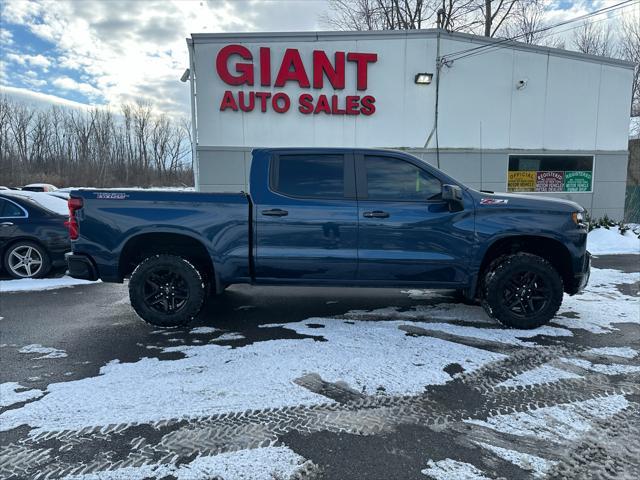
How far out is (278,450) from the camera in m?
2.48

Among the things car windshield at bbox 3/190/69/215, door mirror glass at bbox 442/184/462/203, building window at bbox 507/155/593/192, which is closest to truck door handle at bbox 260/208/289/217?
door mirror glass at bbox 442/184/462/203

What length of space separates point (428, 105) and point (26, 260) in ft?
34.9

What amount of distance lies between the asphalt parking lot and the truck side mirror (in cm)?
137

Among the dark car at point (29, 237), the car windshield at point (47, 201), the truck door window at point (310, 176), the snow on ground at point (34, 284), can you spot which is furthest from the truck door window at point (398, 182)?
the car windshield at point (47, 201)

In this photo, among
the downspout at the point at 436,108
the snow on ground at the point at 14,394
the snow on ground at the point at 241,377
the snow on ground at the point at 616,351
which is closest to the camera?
the snow on ground at the point at 241,377

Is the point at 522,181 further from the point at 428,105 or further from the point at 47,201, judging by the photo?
the point at 47,201

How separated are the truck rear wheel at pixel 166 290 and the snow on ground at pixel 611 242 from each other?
979 cm

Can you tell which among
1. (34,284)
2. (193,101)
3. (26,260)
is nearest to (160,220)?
(34,284)

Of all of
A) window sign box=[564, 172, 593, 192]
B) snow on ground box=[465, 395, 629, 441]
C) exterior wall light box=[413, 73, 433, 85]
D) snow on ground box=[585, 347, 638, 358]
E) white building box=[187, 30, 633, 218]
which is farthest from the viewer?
window sign box=[564, 172, 593, 192]

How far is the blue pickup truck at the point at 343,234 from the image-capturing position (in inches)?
175

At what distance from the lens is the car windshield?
24.0ft

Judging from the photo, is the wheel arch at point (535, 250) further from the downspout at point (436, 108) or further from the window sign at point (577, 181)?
the window sign at point (577, 181)

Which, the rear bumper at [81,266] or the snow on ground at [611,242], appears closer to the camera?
the rear bumper at [81,266]

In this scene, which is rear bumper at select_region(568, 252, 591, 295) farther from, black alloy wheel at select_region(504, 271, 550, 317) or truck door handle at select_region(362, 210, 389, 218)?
truck door handle at select_region(362, 210, 389, 218)
